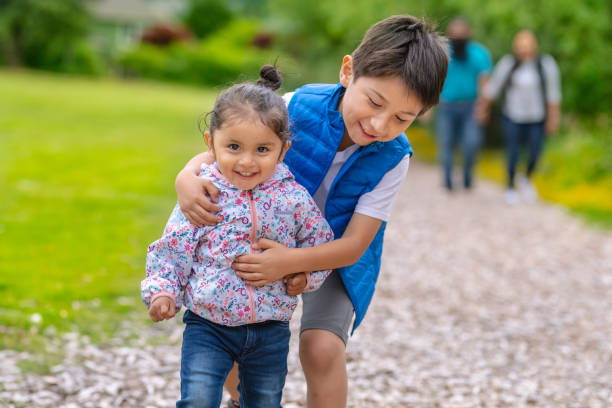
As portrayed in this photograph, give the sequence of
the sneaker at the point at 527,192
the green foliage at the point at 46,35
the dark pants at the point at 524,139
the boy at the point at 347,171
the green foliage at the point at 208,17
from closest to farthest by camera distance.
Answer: the boy at the point at 347,171 < the dark pants at the point at 524,139 < the sneaker at the point at 527,192 < the green foliage at the point at 46,35 < the green foliage at the point at 208,17

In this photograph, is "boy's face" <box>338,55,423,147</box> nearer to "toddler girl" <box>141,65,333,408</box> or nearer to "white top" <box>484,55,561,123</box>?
"toddler girl" <box>141,65,333,408</box>

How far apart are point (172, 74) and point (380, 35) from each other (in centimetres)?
4053

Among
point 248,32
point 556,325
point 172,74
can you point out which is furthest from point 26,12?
point 556,325

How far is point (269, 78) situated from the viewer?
7.69ft

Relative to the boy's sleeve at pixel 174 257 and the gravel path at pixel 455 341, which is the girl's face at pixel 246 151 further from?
the gravel path at pixel 455 341

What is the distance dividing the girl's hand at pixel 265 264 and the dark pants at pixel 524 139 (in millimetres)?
7035

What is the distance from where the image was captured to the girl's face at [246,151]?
2102 millimetres

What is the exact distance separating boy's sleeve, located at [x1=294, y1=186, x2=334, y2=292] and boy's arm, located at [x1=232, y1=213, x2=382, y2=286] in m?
0.04

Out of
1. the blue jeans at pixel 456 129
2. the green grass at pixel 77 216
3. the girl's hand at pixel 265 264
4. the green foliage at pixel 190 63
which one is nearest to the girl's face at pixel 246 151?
the girl's hand at pixel 265 264

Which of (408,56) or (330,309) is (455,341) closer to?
(330,309)

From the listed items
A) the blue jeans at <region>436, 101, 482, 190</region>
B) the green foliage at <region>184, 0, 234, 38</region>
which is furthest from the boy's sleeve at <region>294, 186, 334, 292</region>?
the green foliage at <region>184, 0, 234, 38</region>

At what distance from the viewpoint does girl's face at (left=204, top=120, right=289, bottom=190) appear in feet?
6.89

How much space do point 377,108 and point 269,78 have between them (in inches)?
15.6

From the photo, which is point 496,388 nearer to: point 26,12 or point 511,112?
point 511,112
